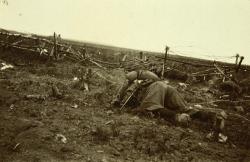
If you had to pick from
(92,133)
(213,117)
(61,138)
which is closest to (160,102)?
(213,117)

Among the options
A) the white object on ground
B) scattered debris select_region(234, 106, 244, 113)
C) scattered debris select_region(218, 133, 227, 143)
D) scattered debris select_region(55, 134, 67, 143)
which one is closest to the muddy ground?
scattered debris select_region(55, 134, 67, 143)

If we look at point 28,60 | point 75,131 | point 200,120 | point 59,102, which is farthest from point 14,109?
point 28,60

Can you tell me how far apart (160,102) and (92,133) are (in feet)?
8.90

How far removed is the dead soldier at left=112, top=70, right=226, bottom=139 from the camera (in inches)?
339

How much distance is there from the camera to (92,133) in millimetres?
7070

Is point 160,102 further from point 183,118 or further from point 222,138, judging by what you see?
point 222,138

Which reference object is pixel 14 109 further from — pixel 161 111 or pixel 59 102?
pixel 161 111

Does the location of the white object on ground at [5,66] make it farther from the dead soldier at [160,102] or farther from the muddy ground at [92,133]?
the dead soldier at [160,102]

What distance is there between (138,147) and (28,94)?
5.05 m

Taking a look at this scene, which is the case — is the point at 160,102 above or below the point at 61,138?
above

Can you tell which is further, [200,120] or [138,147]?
[200,120]

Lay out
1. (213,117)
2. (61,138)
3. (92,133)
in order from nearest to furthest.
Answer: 1. (61,138)
2. (92,133)
3. (213,117)

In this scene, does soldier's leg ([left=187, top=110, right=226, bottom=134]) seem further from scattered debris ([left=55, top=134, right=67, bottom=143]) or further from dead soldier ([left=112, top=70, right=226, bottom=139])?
scattered debris ([left=55, top=134, right=67, bottom=143])

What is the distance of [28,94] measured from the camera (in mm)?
10039
